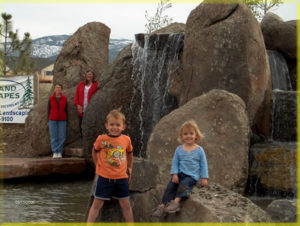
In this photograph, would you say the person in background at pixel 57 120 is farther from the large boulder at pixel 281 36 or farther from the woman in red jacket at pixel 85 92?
the large boulder at pixel 281 36

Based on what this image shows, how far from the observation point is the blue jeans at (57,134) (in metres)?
9.04

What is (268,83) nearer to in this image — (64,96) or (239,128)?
(239,128)

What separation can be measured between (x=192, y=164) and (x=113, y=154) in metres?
0.69

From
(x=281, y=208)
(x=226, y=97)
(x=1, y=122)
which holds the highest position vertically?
(x=226, y=97)

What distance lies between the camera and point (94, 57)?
11773 mm

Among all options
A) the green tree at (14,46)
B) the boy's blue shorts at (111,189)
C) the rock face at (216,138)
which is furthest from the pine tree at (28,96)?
the green tree at (14,46)

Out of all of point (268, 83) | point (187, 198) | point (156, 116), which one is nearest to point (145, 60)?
point (156, 116)

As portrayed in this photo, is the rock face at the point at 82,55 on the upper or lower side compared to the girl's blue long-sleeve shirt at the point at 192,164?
upper

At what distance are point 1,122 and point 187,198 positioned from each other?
9.76m

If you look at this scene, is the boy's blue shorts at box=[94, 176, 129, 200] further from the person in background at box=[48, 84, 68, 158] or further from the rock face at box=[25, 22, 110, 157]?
the rock face at box=[25, 22, 110, 157]

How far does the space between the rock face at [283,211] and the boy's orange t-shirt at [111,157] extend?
166 centimetres

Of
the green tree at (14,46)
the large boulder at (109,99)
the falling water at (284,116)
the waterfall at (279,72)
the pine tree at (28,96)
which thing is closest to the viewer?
the falling water at (284,116)

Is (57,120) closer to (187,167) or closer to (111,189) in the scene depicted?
(111,189)

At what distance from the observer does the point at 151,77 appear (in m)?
9.19
